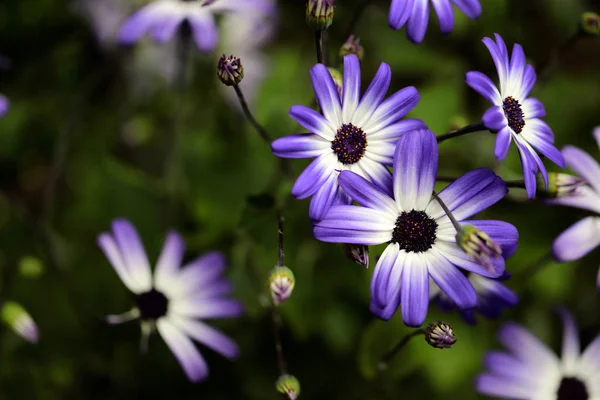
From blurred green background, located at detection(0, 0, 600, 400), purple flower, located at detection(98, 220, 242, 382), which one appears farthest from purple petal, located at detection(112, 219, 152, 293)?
blurred green background, located at detection(0, 0, 600, 400)

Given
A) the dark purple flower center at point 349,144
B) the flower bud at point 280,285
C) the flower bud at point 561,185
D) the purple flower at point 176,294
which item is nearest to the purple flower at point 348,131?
the dark purple flower center at point 349,144

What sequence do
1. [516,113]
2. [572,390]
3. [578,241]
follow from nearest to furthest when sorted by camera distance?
[516,113] → [578,241] → [572,390]

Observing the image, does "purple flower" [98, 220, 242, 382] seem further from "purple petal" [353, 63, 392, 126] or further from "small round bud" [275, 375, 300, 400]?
"purple petal" [353, 63, 392, 126]

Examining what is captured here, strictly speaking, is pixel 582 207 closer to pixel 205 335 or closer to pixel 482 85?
pixel 482 85

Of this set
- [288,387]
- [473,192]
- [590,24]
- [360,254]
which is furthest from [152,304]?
[590,24]

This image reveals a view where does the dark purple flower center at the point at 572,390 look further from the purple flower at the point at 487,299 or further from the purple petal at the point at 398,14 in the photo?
the purple petal at the point at 398,14

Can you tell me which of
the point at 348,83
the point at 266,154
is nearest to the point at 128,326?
the point at 266,154
